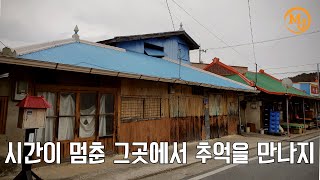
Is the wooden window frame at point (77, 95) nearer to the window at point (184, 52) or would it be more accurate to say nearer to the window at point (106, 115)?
the window at point (106, 115)

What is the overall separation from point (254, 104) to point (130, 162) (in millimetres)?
13836

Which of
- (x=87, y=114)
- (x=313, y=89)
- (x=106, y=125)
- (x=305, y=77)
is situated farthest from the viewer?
(x=305, y=77)

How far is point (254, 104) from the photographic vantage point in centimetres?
1964

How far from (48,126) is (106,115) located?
2159 mm

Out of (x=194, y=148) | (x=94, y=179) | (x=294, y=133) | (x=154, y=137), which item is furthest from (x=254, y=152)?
(x=294, y=133)

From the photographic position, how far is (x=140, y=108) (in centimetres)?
1070

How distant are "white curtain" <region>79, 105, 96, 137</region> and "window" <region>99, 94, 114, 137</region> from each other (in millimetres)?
316

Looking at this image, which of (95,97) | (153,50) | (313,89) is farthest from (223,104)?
(313,89)

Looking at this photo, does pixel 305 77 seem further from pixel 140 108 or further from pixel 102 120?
pixel 102 120

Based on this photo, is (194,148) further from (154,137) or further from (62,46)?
(62,46)

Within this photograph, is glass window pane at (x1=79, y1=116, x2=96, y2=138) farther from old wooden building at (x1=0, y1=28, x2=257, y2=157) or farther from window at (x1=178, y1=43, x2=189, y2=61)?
window at (x1=178, y1=43, x2=189, y2=61)

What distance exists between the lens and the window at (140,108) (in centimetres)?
1001

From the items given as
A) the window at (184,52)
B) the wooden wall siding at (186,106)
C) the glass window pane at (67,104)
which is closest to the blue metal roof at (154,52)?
the window at (184,52)

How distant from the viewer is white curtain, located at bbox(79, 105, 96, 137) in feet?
28.5
